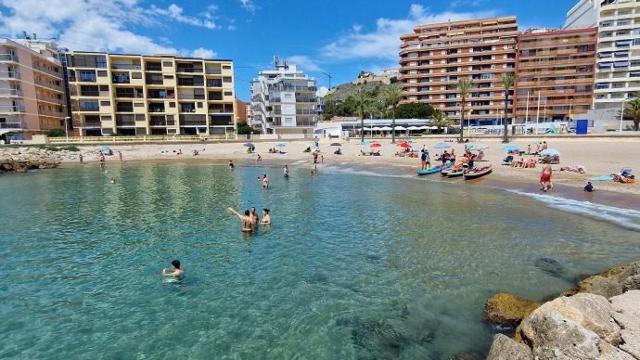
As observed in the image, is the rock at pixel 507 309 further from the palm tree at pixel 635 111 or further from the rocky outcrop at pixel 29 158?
the palm tree at pixel 635 111

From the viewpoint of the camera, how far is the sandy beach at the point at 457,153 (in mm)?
35125

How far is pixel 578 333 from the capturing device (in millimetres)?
6863

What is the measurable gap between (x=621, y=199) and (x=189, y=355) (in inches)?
1158

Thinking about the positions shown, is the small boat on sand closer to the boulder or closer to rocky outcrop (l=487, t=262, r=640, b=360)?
Answer: rocky outcrop (l=487, t=262, r=640, b=360)

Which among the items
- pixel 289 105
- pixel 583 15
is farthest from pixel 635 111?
pixel 289 105

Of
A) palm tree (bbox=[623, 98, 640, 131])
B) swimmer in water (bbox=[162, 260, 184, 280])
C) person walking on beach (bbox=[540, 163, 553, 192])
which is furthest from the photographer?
palm tree (bbox=[623, 98, 640, 131])

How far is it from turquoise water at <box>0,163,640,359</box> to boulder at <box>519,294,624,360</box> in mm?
2526

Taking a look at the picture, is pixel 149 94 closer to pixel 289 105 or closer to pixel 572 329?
pixel 289 105

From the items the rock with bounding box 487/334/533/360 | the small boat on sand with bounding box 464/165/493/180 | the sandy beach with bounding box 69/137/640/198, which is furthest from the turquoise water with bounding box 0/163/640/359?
the sandy beach with bounding box 69/137/640/198

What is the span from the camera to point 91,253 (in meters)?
17.8

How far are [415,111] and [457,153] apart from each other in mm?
66531

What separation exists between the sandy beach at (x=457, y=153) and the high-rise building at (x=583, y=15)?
76.6 m

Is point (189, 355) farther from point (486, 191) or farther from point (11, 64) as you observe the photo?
point (11, 64)

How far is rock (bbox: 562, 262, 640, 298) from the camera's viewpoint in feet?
34.4
